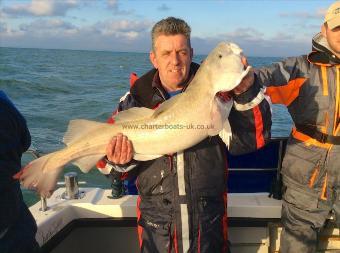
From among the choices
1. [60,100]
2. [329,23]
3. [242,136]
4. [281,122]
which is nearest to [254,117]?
[242,136]

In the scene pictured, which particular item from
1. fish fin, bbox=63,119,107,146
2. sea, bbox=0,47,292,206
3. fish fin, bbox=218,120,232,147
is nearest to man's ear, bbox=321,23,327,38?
fish fin, bbox=218,120,232,147

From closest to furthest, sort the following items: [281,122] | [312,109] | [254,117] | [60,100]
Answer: [254,117]
[312,109]
[281,122]
[60,100]

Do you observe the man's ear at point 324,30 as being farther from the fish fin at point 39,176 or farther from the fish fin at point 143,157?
the fish fin at point 39,176

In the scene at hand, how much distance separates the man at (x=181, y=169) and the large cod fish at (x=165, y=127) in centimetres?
11

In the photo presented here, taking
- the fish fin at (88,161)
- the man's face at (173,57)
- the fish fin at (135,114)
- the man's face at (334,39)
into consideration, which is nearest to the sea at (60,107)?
the fish fin at (88,161)

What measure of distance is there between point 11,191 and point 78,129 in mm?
697

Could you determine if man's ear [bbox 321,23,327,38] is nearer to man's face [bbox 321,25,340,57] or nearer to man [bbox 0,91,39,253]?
man's face [bbox 321,25,340,57]

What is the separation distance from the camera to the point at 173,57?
3025 mm

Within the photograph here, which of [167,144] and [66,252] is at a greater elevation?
[167,144]

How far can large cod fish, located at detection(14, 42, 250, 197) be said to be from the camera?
9.05 feet

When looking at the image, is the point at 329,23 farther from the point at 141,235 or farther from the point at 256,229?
the point at 141,235

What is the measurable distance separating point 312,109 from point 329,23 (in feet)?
2.63

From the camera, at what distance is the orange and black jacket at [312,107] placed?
3.53m

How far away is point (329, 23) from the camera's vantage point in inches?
141
